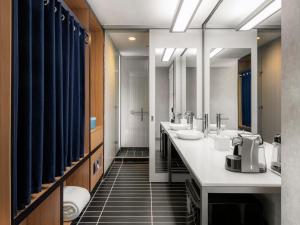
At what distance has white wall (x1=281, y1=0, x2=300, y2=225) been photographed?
81cm

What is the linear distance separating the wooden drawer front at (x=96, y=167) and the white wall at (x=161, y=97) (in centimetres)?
85

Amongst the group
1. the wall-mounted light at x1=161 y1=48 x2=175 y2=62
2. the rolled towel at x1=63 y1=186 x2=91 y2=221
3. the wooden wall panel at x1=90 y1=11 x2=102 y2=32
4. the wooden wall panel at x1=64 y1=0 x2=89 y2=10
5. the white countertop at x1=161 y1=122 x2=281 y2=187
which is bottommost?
the rolled towel at x1=63 y1=186 x2=91 y2=221

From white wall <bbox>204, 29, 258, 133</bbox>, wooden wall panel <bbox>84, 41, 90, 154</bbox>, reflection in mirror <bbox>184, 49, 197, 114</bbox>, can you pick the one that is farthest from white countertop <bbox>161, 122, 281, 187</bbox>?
reflection in mirror <bbox>184, 49, 197, 114</bbox>

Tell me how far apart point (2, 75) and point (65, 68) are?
92 centimetres

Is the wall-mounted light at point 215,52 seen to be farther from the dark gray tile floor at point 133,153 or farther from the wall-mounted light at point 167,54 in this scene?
the dark gray tile floor at point 133,153

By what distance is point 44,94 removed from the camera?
163 centimetres

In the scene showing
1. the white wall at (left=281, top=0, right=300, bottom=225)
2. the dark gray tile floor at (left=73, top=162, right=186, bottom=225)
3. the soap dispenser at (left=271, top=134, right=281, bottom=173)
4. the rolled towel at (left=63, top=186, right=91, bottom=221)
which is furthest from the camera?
the dark gray tile floor at (left=73, top=162, right=186, bottom=225)

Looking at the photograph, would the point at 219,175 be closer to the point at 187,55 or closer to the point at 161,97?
the point at 161,97

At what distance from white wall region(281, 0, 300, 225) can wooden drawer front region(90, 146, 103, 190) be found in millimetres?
2382

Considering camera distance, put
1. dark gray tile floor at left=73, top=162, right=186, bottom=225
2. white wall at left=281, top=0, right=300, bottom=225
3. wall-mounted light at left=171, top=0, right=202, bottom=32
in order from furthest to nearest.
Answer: wall-mounted light at left=171, top=0, right=202, bottom=32, dark gray tile floor at left=73, top=162, right=186, bottom=225, white wall at left=281, top=0, right=300, bottom=225

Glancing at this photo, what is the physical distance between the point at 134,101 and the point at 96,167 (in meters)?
2.91

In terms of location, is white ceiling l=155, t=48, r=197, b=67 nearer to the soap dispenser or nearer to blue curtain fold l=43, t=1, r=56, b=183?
blue curtain fold l=43, t=1, r=56, b=183

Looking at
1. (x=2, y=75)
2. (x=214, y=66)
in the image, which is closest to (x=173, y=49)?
(x=214, y=66)

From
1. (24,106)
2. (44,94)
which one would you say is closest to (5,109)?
(24,106)
